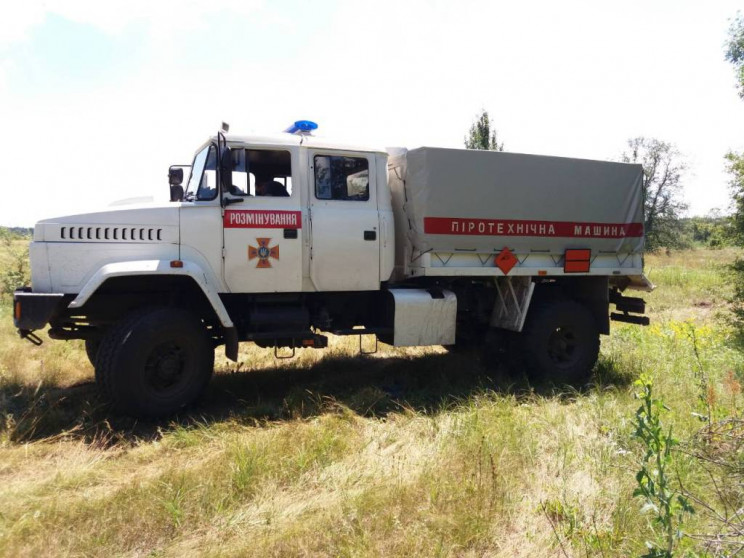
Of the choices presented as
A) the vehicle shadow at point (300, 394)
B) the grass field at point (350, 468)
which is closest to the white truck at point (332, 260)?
the vehicle shadow at point (300, 394)

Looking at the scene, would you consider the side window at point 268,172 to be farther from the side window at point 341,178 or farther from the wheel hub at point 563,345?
the wheel hub at point 563,345

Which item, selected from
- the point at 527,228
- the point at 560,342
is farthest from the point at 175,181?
the point at 560,342

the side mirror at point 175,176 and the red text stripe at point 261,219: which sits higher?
the side mirror at point 175,176

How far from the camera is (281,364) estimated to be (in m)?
6.59

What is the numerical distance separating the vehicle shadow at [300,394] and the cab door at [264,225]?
45.8 inches

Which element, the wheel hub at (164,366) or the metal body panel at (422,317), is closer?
the wheel hub at (164,366)

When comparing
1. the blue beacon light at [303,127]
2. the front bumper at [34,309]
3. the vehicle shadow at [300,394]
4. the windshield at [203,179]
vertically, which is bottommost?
the vehicle shadow at [300,394]

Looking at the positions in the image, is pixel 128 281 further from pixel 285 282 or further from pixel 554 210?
pixel 554 210

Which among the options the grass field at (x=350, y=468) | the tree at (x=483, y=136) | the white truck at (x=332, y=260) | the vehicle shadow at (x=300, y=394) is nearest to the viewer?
the grass field at (x=350, y=468)

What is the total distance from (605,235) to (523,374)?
1.95 m

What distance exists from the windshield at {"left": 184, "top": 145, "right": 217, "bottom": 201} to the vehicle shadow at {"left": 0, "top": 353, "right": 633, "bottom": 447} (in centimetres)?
200

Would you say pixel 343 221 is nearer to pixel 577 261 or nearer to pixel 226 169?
pixel 226 169

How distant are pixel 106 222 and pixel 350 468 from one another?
9.86ft

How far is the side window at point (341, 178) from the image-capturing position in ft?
17.1
